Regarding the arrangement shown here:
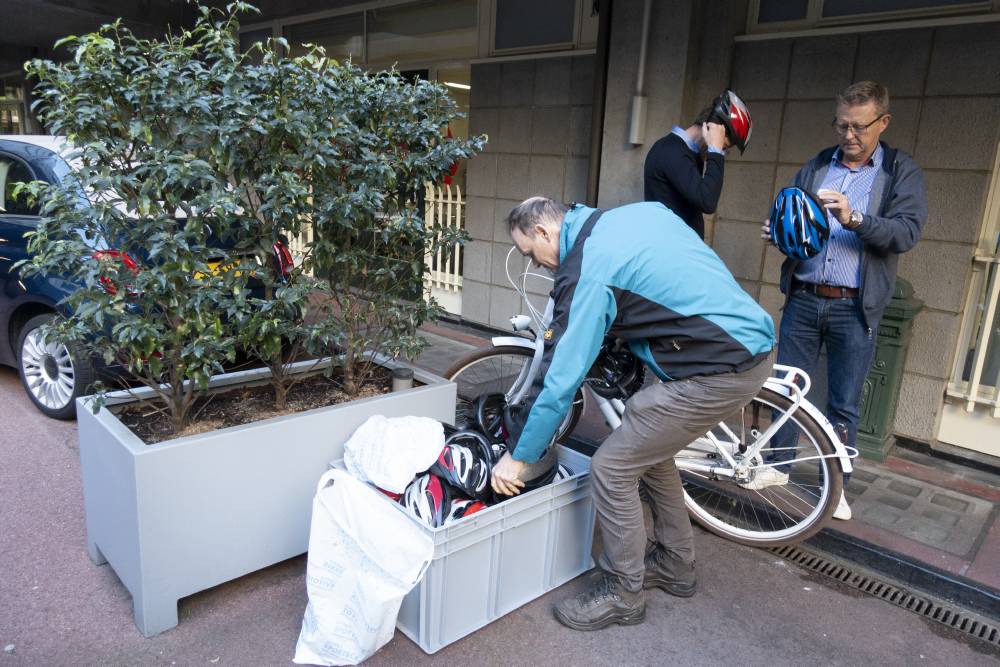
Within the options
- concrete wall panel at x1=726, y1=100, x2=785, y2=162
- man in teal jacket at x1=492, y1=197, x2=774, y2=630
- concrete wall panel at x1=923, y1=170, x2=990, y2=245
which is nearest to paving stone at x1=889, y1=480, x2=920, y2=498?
concrete wall panel at x1=923, y1=170, x2=990, y2=245

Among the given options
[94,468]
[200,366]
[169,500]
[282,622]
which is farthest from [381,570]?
[94,468]

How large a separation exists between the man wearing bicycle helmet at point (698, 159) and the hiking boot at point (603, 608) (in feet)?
6.45

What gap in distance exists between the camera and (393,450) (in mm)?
2752

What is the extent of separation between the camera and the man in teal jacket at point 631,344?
95.3 inches

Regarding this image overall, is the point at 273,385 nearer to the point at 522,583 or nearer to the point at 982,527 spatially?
the point at 522,583

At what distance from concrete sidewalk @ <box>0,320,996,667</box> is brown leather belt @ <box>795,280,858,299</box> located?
4.28 ft

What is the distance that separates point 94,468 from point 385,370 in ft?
4.83

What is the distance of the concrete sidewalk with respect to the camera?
8.37ft

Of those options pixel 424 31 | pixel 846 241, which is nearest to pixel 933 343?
pixel 846 241

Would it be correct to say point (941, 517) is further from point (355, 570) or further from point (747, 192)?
point (355, 570)

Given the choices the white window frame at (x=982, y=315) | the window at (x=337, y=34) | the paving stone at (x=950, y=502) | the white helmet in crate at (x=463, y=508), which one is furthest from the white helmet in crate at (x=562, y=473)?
the window at (x=337, y=34)

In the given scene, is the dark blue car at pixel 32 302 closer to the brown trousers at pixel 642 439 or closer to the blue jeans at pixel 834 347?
the brown trousers at pixel 642 439

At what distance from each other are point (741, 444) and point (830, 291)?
87cm

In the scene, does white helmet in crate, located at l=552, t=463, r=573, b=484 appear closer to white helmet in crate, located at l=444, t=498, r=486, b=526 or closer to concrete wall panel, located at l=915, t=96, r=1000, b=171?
white helmet in crate, located at l=444, t=498, r=486, b=526
